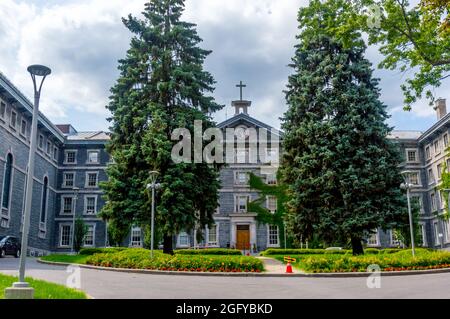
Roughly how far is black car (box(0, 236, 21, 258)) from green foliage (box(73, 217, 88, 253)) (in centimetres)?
1249

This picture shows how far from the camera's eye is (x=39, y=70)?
10.7 meters

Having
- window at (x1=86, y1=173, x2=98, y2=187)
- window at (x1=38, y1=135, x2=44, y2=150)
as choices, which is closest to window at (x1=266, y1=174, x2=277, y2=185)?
window at (x1=86, y1=173, x2=98, y2=187)

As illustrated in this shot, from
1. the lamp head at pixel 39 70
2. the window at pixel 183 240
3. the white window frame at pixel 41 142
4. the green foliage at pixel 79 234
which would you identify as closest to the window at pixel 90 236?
the green foliage at pixel 79 234

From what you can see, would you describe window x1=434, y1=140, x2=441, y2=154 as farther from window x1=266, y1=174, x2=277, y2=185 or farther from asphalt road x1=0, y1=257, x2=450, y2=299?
asphalt road x1=0, y1=257, x2=450, y2=299

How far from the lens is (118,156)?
83.5 ft

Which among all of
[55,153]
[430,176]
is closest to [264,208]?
[430,176]

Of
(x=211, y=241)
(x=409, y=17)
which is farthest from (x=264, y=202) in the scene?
(x=409, y=17)

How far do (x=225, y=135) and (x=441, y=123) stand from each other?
19220mm

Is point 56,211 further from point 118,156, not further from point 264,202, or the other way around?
point 118,156

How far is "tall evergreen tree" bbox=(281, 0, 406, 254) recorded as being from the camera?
2497cm

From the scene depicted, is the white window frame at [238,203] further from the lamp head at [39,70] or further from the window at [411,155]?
the lamp head at [39,70]

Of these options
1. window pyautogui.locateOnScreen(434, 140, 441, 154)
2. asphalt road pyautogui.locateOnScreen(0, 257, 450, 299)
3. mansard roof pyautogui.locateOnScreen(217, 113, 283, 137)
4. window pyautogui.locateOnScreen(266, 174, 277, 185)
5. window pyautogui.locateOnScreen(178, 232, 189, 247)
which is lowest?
asphalt road pyautogui.locateOnScreen(0, 257, 450, 299)

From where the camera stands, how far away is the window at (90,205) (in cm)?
4722

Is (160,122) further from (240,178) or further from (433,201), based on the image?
(433,201)
